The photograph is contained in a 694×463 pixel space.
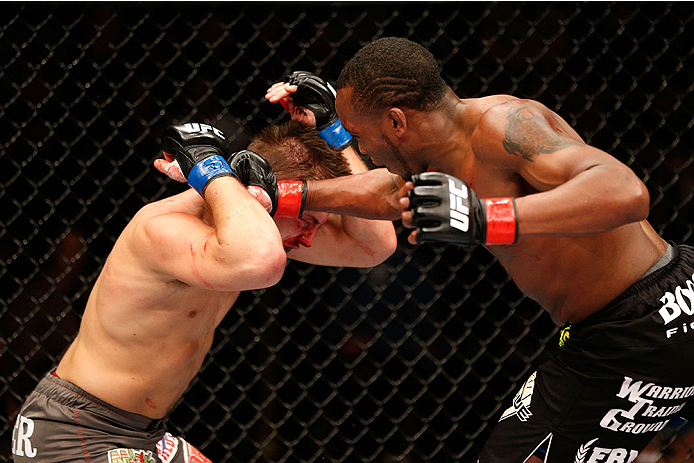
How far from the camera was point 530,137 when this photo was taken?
1281 millimetres

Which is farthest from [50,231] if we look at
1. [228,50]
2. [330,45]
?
[330,45]

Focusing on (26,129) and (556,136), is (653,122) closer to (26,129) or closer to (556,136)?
(556,136)

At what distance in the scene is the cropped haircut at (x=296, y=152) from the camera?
175 cm

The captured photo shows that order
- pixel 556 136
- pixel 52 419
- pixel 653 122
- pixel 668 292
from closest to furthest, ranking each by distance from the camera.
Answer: pixel 556 136
pixel 668 292
pixel 52 419
pixel 653 122

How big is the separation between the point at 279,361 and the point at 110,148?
1.05 m

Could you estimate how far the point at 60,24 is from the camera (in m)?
2.71

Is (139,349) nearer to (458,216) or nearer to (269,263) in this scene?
(269,263)

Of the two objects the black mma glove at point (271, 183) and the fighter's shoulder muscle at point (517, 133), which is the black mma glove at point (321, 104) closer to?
the black mma glove at point (271, 183)

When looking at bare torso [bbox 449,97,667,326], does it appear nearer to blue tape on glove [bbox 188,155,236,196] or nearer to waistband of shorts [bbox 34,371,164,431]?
blue tape on glove [bbox 188,155,236,196]

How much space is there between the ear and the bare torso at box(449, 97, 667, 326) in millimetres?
123

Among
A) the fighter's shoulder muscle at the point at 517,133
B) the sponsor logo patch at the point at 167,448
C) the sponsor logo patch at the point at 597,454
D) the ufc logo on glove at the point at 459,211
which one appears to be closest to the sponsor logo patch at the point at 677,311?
the sponsor logo patch at the point at 597,454

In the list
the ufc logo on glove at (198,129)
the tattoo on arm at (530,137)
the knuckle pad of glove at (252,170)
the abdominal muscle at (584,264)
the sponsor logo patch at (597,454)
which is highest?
the ufc logo on glove at (198,129)

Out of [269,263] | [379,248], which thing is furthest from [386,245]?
[269,263]

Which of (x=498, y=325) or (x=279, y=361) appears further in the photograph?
(x=279, y=361)
